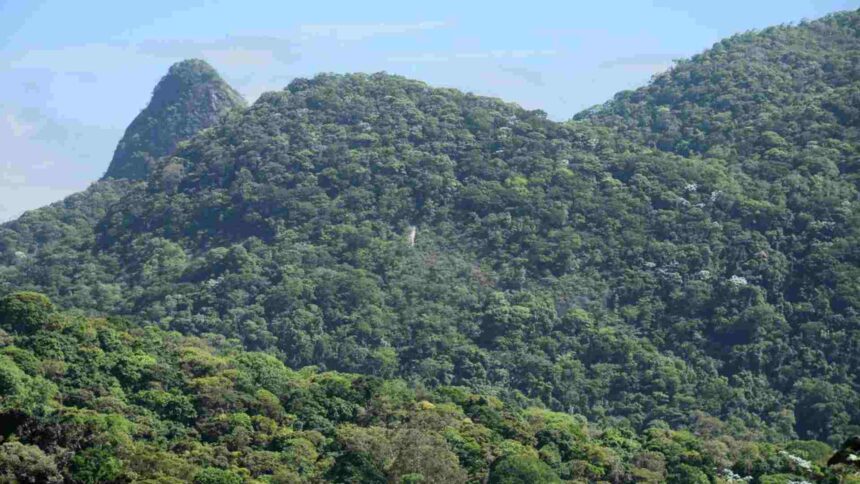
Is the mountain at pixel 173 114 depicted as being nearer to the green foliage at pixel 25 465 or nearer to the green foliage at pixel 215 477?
the green foliage at pixel 215 477

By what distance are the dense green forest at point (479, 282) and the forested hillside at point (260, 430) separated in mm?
210

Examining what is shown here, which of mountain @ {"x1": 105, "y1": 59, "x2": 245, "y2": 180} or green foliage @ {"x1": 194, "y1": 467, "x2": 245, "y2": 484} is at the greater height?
mountain @ {"x1": 105, "y1": 59, "x2": 245, "y2": 180}


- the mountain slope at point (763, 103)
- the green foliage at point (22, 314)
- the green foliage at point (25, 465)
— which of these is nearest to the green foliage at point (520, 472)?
the green foliage at point (25, 465)

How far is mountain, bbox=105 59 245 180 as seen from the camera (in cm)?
14350

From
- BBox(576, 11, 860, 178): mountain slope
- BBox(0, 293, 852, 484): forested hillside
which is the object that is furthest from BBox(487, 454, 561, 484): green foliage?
BBox(576, 11, 860, 178): mountain slope

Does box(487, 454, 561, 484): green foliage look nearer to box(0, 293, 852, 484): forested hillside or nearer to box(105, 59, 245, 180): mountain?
box(0, 293, 852, 484): forested hillside

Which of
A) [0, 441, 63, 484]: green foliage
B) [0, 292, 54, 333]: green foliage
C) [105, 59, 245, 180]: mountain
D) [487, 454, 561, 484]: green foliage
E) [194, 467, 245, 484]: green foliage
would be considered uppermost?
[105, 59, 245, 180]: mountain

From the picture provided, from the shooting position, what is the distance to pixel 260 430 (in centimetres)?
5944

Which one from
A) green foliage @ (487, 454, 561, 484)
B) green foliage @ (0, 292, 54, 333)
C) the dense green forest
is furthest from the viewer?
green foliage @ (0, 292, 54, 333)

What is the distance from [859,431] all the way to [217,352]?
34.8 metres

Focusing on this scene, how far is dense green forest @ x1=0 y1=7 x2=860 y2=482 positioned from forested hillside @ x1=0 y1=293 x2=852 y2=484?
0.21 meters

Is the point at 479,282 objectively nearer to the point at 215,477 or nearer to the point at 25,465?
the point at 215,477

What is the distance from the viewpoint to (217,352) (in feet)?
257

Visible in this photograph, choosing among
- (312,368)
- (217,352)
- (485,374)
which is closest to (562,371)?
(485,374)
